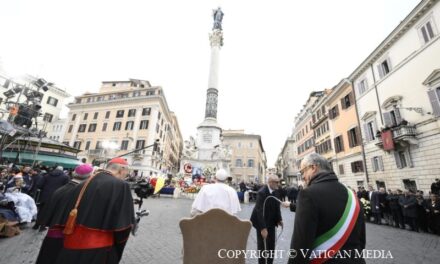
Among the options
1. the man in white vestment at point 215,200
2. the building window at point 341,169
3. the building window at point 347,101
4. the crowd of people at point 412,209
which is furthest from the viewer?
the building window at point 341,169

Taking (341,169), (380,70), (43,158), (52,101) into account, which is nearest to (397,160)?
(380,70)

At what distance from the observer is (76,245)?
2.03 m

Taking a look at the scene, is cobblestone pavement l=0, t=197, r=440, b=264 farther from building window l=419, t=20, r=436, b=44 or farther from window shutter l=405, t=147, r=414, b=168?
building window l=419, t=20, r=436, b=44

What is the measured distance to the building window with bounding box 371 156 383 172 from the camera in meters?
17.3

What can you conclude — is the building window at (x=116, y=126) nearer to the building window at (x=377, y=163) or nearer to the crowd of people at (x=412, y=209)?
the building window at (x=377, y=163)

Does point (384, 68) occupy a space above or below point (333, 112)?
above

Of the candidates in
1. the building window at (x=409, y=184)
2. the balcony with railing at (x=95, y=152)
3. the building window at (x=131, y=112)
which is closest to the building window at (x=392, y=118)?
the building window at (x=409, y=184)

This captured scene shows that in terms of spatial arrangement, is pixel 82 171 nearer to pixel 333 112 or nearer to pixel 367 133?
pixel 367 133

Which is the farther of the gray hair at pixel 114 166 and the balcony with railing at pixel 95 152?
the balcony with railing at pixel 95 152

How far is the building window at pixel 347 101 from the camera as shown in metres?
22.1

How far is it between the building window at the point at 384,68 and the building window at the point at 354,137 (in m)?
5.43

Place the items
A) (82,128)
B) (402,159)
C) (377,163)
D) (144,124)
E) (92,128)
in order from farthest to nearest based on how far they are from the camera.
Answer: (82,128)
(92,128)
(144,124)
(377,163)
(402,159)

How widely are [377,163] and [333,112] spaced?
9301 mm

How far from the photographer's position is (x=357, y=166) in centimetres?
2058
